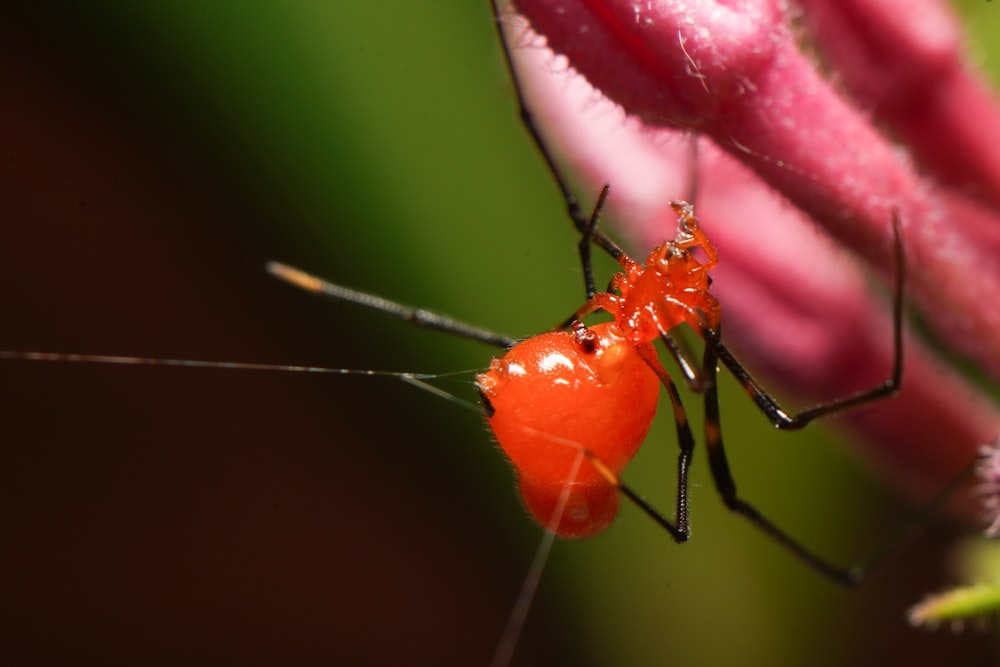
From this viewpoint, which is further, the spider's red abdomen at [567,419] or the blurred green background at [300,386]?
the blurred green background at [300,386]

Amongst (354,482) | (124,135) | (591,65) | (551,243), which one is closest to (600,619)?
(354,482)

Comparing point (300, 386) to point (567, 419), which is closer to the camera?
point (567, 419)

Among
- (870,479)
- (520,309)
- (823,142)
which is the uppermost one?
(823,142)

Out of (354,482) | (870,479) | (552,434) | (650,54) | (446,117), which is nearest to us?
(650,54)

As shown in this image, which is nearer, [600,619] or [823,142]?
[823,142]

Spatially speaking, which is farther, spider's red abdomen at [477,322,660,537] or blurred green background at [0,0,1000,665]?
blurred green background at [0,0,1000,665]

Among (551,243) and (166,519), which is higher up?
(551,243)

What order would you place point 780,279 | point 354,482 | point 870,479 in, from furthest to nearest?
point 354,482
point 870,479
point 780,279

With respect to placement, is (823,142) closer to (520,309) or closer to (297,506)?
(520,309)
